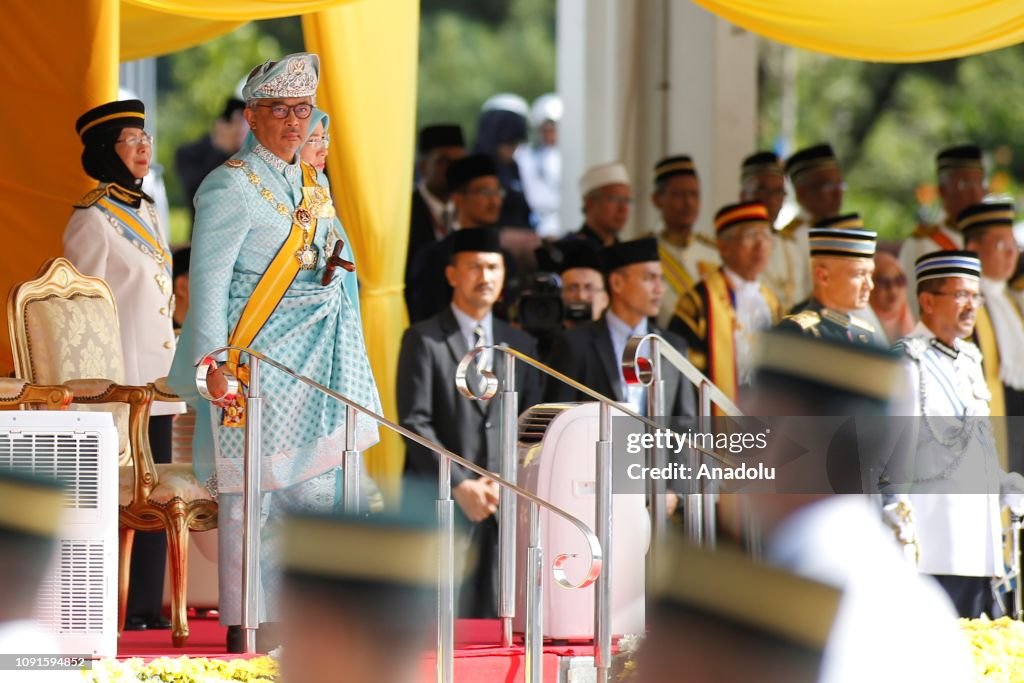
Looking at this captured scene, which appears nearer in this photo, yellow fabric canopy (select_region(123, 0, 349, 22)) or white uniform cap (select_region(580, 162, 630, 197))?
yellow fabric canopy (select_region(123, 0, 349, 22))

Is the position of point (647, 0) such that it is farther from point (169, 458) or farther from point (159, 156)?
point (159, 156)

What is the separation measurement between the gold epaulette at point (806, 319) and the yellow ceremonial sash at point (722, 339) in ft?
4.64

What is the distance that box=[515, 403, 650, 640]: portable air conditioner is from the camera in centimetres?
584

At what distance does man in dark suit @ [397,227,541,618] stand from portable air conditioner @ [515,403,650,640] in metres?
0.99

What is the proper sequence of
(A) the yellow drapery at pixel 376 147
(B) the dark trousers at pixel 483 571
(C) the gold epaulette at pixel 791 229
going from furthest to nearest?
(C) the gold epaulette at pixel 791 229 < (A) the yellow drapery at pixel 376 147 < (B) the dark trousers at pixel 483 571

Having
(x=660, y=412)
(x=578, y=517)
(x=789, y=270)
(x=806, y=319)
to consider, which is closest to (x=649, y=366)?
(x=660, y=412)

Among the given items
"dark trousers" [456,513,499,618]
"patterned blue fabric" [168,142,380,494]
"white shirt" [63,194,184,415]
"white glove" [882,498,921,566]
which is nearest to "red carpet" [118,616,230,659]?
"patterned blue fabric" [168,142,380,494]

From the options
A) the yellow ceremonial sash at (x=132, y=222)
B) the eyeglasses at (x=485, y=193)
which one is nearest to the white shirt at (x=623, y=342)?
the eyeglasses at (x=485, y=193)

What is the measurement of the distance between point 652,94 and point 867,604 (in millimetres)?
7147

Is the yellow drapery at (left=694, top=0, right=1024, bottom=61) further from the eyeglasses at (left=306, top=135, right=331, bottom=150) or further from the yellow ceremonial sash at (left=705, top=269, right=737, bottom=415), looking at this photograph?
the eyeglasses at (left=306, top=135, right=331, bottom=150)

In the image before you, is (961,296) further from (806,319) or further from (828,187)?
(828,187)

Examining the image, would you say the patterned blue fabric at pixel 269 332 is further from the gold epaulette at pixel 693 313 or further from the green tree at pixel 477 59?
the green tree at pixel 477 59

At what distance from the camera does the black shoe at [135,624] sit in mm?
6355

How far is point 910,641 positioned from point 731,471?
118 centimetres
